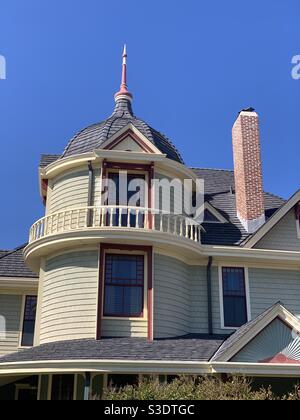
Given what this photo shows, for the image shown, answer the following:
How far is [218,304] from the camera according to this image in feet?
59.3

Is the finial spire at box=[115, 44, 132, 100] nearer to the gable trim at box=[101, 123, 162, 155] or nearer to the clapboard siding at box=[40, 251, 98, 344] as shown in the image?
the gable trim at box=[101, 123, 162, 155]

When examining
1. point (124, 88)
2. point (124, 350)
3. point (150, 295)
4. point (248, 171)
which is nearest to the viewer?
point (124, 350)

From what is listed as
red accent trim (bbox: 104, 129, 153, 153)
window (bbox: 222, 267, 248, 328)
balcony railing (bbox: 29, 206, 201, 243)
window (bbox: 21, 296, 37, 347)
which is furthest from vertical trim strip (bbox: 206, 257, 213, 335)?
window (bbox: 21, 296, 37, 347)

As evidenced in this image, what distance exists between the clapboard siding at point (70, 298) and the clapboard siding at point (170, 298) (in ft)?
6.42

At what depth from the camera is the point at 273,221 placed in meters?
18.9

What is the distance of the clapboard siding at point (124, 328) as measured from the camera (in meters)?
16.3

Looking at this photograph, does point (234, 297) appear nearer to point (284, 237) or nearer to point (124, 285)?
point (284, 237)

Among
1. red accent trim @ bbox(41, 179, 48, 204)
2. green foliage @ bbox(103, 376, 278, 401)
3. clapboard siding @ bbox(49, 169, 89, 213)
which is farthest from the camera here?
red accent trim @ bbox(41, 179, 48, 204)

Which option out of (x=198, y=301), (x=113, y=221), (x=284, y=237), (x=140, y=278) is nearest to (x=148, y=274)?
(x=140, y=278)

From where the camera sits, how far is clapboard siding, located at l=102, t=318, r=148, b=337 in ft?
53.6

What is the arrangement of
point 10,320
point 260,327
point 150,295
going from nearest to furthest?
1. point 260,327
2. point 150,295
3. point 10,320

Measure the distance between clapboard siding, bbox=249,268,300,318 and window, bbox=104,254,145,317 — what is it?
399 centimetres

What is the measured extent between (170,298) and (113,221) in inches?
120
